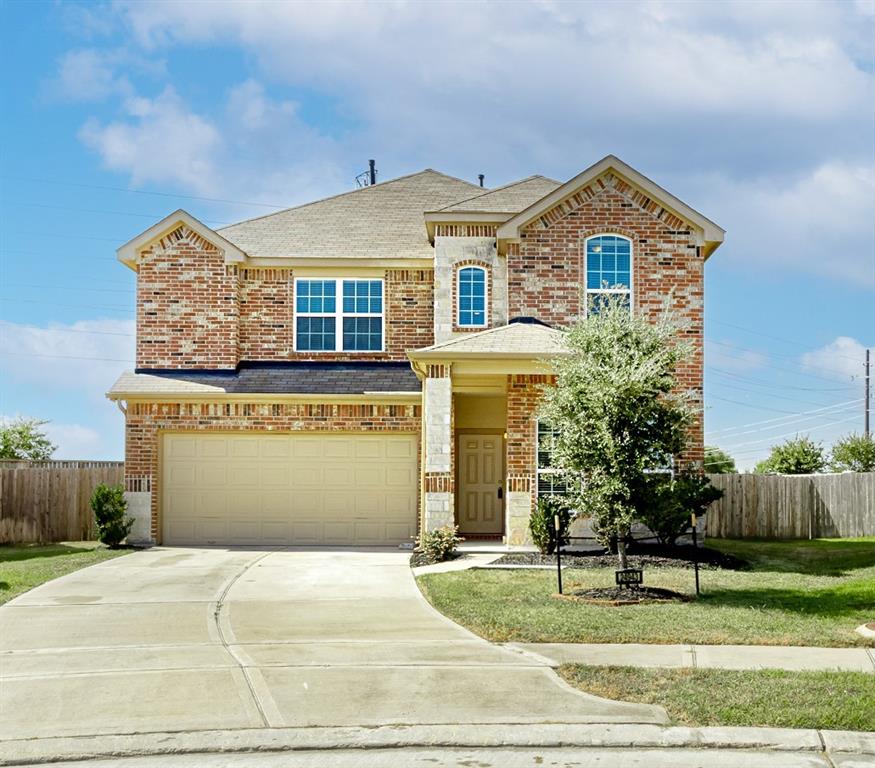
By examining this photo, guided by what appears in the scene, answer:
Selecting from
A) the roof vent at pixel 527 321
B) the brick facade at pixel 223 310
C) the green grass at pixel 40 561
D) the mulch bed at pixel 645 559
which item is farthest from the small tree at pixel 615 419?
the brick facade at pixel 223 310

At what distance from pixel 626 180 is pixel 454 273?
3.91 meters

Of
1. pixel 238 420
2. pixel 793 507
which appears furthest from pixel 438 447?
pixel 793 507

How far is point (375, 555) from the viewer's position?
65.1ft

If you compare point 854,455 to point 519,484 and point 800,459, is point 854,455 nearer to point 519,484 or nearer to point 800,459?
point 800,459

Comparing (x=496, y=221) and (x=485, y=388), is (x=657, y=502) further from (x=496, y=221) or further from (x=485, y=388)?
(x=496, y=221)

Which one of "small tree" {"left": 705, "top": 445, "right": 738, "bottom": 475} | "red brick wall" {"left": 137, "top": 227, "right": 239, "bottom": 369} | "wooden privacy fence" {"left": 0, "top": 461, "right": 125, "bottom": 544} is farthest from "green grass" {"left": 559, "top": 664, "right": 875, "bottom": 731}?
"small tree" {"left": 705, "top": 445, "right": 738, "bottom": 475}

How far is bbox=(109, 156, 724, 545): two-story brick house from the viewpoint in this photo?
20.7 metres

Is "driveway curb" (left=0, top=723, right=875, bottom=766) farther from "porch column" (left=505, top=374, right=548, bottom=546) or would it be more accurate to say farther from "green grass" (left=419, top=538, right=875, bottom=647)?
"porch column" (left=505, top=374, right=548, bottom=546)

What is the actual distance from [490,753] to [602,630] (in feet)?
13.5

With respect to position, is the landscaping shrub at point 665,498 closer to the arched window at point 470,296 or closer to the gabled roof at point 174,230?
the arched window at point 470,296

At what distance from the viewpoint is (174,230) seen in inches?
910

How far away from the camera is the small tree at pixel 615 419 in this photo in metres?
14.4

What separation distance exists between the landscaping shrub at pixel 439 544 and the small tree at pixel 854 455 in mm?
19693

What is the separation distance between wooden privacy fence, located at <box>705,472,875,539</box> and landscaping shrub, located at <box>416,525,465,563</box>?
9909 millimetres
